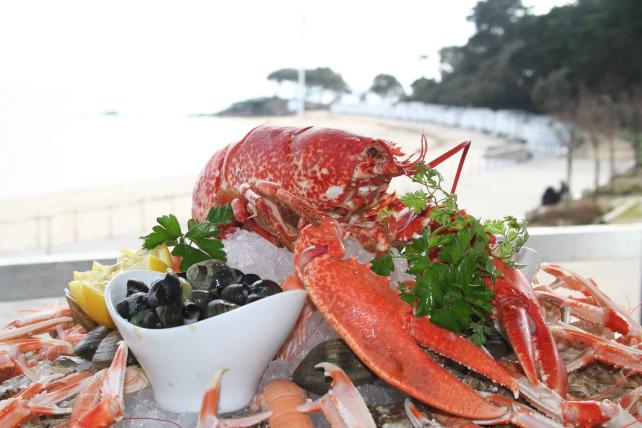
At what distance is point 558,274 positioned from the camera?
1.14 meters

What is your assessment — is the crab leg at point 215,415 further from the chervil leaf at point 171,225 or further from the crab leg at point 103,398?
the chervil leaf at point 171,225

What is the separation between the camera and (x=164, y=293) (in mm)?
699

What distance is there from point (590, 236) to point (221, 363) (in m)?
1.52

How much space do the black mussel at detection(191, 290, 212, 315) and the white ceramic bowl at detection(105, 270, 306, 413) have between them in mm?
47

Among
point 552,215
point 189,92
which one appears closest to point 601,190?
point 552,215

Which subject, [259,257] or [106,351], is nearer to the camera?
[106,351]

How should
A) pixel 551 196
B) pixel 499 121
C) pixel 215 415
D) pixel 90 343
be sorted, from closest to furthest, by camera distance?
pixel 215 415, pixel 90 343, pixel 551 196, pixel 499 121

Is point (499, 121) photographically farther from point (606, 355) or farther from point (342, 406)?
point (342, 406)

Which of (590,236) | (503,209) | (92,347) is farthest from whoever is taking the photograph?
(503,209)

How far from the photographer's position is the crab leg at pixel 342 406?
64 cm

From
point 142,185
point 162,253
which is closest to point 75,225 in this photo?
point 142,185

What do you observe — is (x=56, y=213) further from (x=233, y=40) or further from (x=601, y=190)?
(x=601, y=190)

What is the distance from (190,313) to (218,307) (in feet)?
0.11

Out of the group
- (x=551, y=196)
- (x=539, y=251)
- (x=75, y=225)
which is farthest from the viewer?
(x=75, y=225)
